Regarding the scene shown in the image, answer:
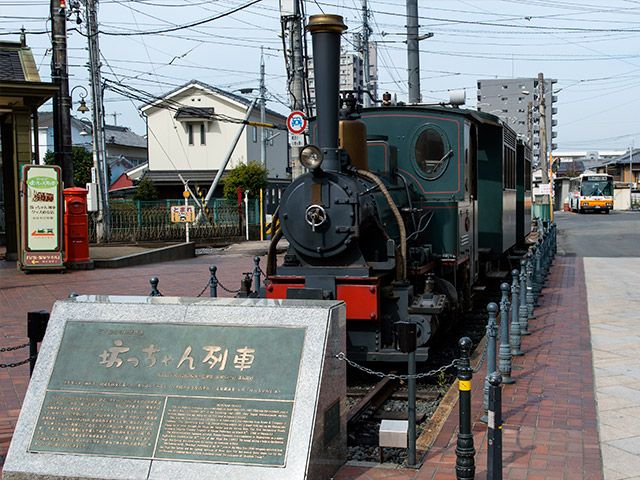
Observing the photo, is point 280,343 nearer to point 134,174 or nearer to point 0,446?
point 0,446

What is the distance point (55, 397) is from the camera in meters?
5.29

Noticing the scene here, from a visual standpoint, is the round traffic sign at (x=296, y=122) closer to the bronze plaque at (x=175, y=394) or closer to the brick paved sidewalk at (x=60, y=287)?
the brick paved sidewalk at (x=60, y=287)

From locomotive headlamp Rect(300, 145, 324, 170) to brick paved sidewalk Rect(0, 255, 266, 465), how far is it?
351 centimetres

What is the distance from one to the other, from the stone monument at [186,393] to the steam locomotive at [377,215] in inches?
83.1

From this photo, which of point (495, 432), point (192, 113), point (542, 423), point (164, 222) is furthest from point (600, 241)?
point (495, 432)

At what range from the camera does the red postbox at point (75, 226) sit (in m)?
18.5

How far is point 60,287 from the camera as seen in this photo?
15.5 m

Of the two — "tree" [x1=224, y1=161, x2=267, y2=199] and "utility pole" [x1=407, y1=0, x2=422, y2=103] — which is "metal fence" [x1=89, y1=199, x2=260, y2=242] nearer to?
"tree" [x1=224, y1=161, x2=267, y2=199]

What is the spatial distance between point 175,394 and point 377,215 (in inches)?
141

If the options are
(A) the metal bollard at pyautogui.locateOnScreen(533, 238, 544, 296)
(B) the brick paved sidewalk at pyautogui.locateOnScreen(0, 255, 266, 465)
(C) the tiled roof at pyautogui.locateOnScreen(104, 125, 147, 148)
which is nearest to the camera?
(B) the brick paved sidewalk at pyautogui.locateOnScreen(0, 255, 266, 465)

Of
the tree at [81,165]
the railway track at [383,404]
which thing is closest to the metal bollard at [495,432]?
the railway track at [383,404]

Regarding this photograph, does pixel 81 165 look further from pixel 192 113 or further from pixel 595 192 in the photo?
pixel 595 192

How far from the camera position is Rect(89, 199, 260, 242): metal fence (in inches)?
1091

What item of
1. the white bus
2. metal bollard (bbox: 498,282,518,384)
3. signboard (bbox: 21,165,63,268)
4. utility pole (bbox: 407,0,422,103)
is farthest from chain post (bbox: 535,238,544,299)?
the white bus
